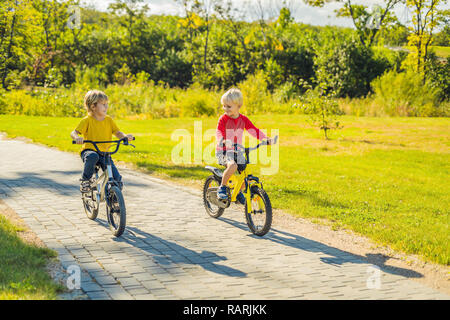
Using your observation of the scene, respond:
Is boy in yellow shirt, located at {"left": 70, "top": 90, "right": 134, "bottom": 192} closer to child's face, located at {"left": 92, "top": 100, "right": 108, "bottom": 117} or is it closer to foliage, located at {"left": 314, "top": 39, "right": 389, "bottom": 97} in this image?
child's face, located at {"left": 92, "top": 100, "right": 108, "bottom": 117}

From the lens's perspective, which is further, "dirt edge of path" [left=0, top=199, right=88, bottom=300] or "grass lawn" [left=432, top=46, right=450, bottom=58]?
"grass lawn" [left=432, top=46, right=450, bottom=58]

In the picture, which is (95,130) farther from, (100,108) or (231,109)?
(231,109)

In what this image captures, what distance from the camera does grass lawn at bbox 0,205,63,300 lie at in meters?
3.95

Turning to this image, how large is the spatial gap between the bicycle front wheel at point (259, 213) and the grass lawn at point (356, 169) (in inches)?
51.1

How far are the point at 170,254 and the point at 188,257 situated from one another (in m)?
0.22

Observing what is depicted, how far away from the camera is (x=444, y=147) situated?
14.6 m

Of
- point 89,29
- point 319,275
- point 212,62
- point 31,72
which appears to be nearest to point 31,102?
point 31,72

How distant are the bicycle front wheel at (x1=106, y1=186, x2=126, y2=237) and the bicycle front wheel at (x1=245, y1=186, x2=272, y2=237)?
1.54 m

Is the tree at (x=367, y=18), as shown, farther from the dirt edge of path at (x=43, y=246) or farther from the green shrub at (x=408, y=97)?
the dirt edge of path at (x=43, y=246)

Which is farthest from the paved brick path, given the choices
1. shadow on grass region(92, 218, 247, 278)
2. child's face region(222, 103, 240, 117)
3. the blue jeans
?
child's face region(222, 103, 240, 117)

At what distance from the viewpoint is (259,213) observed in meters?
6.18

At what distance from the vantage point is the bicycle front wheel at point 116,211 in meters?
5.80

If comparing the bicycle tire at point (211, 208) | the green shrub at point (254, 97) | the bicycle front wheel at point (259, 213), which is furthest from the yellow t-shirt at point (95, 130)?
the green shrub at point (254, 97)

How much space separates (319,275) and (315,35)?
3640cm
